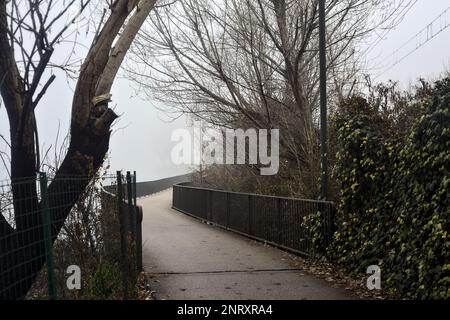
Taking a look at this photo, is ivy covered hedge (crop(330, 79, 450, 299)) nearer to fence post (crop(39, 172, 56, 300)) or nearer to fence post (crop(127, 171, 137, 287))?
fence post (crop(127, 171, 137, 287))

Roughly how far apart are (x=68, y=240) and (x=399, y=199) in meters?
4.34

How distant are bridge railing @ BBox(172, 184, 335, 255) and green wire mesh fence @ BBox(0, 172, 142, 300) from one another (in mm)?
3357

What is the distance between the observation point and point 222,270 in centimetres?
895

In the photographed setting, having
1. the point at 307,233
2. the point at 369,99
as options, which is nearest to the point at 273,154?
the point at 369,99

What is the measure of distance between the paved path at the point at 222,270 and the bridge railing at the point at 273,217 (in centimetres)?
32

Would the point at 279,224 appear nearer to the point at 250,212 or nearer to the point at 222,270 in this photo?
the point at 250,212

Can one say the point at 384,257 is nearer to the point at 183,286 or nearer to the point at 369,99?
the point at 183,286

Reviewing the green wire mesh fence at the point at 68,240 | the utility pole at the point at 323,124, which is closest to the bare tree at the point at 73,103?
the green wire mesh fence at the point at 68,240

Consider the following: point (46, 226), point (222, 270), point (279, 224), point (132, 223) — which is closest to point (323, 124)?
point (279, 224)

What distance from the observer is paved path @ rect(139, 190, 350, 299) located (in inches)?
286

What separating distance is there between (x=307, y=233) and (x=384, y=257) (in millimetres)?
2878

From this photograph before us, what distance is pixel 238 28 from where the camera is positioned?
633 inches

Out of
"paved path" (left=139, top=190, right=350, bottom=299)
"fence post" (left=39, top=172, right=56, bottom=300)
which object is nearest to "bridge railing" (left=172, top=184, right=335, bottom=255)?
"paved path" (left=139, top=190, right=350, bottom=299)

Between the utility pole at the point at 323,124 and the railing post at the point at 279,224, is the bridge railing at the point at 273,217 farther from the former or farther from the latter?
the utility pole at the point at 323,124
